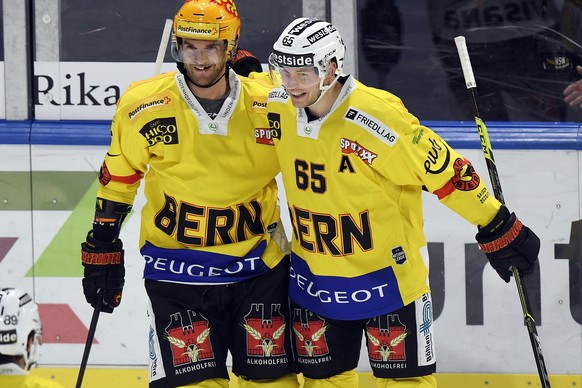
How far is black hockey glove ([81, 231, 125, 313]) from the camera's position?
15.5ft

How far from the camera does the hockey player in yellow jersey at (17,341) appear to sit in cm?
344

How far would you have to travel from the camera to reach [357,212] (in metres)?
4.36

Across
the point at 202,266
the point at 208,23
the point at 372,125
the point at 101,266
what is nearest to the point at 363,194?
the point at 372,125

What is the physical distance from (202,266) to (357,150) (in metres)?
0.65

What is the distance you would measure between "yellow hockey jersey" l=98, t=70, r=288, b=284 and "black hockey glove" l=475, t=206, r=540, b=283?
0.70 meters

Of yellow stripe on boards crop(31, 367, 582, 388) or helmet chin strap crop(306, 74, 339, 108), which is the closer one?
helmet chin strap crop(306, 74, 339, 108)

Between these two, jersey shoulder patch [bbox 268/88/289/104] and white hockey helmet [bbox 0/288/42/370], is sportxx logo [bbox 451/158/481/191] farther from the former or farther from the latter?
white hockey helmet [bbox 0/288/42/370]

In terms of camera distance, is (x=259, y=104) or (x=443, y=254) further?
(x=443, y=254)

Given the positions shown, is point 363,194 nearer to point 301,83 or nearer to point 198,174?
point 301,83

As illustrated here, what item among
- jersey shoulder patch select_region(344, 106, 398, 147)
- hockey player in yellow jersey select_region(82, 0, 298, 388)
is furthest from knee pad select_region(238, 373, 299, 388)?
jersey shoulder patch select_region(344, 106, 398, 147)

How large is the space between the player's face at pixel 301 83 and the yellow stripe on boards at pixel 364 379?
5.29 ft

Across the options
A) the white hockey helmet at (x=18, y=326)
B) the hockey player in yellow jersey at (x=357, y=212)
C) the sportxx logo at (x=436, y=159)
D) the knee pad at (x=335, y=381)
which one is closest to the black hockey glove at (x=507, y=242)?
the hockey player in yellow jersey at (x=357, y=212)

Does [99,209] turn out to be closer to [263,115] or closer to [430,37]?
[263,115]

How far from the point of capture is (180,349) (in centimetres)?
445
